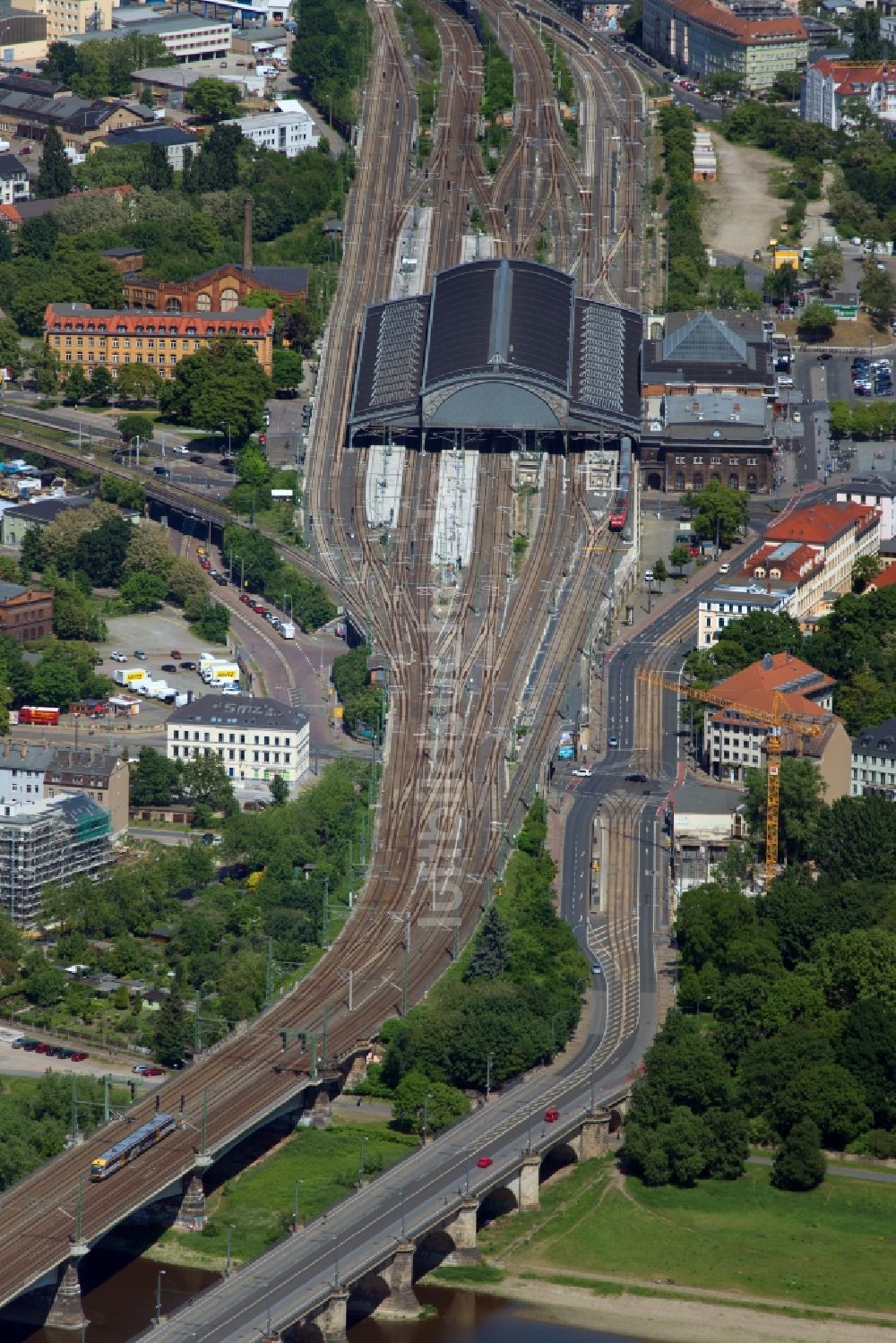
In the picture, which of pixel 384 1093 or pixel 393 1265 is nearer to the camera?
pixel 393 1265

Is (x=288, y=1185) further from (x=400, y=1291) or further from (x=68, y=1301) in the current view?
(x=68, y=1301)

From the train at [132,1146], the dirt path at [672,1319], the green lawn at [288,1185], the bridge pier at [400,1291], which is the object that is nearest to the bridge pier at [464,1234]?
the dirt path at [672,1319]

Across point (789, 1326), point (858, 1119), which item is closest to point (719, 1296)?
point (789, 1326)

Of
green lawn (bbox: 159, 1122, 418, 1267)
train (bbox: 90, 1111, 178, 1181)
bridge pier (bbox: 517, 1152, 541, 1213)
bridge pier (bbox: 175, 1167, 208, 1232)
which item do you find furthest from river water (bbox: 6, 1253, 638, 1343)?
bridge pier (bbox: 517, 1152, 541, 1213)

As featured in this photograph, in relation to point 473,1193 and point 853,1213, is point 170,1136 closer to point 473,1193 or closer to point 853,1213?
Result: point 473,1193

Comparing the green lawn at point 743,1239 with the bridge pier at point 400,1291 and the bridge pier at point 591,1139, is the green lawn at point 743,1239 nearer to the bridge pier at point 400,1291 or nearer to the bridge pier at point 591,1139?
the bridge pier at point 591,1139
